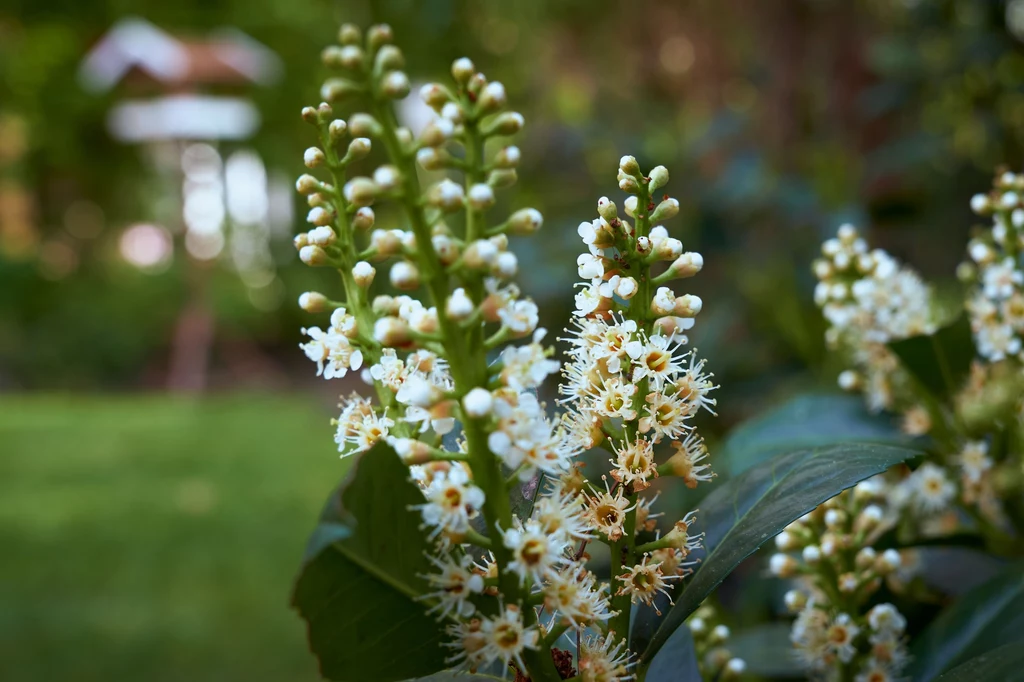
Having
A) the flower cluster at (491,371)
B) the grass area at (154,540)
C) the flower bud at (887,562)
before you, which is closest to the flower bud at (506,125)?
the flower cluster at (491,371)

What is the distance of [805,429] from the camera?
1.12 m

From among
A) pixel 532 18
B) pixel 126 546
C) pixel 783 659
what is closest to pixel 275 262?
pixel 532 18

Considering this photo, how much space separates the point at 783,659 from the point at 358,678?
48 centimetres

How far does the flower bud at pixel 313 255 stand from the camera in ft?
1.90

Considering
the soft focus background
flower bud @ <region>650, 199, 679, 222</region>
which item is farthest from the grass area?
flower bud @ <region>650, 199, 679, 222</region>

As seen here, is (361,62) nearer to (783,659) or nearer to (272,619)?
(783,659)

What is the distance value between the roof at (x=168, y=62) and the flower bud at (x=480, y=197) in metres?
6.59

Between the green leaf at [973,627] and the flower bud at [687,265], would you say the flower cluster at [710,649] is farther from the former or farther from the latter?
the flower bud at [687,265]

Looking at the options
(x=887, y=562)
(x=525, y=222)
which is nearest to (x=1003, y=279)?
(x=887, y=562)

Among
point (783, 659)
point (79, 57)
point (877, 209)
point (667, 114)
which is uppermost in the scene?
point (79, 57)

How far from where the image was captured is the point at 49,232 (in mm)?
8852

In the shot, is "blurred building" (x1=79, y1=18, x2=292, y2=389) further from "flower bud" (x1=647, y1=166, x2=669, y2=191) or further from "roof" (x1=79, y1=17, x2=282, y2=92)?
"flower bud" (x1=647, y1=166, x2=669, y2=191)

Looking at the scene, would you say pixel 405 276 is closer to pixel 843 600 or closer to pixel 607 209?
pixel 607 209

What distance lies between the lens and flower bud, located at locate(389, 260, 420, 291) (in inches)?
A: 18.5
